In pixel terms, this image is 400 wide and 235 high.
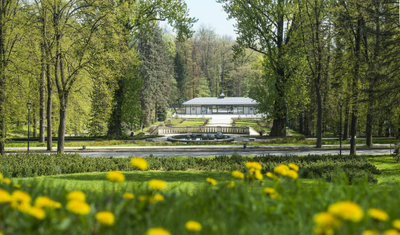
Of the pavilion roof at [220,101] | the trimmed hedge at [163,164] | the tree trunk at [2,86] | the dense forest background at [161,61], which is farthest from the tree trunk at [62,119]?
the pavilion roof at [220,101]

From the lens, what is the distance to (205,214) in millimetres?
2785

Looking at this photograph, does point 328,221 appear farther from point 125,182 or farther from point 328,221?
point 125,182

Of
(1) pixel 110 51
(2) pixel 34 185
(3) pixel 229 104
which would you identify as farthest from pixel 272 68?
(3) pixel 229 104

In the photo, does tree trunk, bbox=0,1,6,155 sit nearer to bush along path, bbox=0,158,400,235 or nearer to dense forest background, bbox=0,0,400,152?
dense forest background, bbox=0,0,400,152

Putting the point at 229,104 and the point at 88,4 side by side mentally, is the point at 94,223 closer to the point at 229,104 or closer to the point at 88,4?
the point at 88,4

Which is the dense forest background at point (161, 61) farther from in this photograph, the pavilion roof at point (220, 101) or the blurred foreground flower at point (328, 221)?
the pavilion roof at point (220, 101)

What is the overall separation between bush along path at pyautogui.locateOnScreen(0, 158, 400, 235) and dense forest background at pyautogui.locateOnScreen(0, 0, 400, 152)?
1517cm

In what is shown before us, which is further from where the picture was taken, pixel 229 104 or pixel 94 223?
pixel 229 104

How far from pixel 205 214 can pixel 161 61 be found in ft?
195

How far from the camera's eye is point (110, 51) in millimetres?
21172

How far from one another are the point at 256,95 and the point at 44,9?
78.0 feet

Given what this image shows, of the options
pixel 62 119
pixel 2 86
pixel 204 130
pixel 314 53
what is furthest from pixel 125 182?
pixel 204 130

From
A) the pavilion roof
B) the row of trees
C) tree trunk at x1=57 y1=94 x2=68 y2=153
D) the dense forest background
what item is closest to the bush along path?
the dense forest background

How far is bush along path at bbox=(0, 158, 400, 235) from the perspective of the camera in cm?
220
